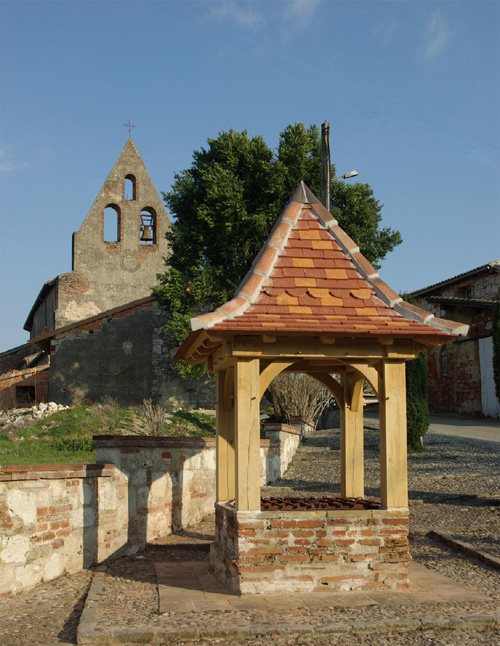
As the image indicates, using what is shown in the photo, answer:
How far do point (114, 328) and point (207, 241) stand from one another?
458 centimetres

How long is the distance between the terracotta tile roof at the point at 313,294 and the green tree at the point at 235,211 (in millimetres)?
11826

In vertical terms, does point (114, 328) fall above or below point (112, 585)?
above

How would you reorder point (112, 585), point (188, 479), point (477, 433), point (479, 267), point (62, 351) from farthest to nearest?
point (479, 267) → point (62, 351) → point (477, 433) → point (188, 479) → point (112, 585)

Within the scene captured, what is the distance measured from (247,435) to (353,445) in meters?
2.06

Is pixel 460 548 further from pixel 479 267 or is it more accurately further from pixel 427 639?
pixel 479 267

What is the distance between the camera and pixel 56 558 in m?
7.00

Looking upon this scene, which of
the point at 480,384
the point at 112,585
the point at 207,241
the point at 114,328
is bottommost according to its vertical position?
the point at 112,585

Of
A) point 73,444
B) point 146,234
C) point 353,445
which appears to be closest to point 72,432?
point 73,444

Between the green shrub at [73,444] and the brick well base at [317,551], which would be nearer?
the brick well base at [317,551]

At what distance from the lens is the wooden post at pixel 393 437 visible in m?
6.42

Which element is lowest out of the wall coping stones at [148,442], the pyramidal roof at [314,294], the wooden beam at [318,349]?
the wall coping stones at [148,442]

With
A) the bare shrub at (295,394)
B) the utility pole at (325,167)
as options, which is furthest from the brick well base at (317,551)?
the bare shrub at (295,394)

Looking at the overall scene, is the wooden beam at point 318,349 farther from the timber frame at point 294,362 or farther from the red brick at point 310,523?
the red brick at point 310,523

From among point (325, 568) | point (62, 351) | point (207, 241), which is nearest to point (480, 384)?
point (207, 241)
